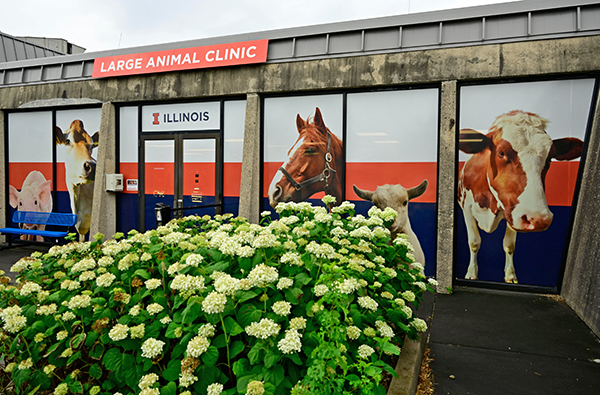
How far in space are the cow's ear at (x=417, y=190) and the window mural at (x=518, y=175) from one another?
586 mm

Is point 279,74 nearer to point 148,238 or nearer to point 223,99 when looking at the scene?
point 223,99

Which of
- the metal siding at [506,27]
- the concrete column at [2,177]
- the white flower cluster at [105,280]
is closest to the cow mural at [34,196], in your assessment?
the concrete column at [2,177]

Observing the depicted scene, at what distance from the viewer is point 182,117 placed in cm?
819

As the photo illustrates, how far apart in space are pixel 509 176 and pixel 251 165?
15.0ft

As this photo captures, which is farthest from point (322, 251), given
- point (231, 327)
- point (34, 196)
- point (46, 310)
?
point (34, 196)

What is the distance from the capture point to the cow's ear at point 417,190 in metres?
6.51

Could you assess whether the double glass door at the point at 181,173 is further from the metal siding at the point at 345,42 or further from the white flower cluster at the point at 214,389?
the white flower cluster at the point at 214,389

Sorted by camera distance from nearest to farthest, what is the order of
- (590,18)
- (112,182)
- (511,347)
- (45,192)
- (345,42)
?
(511,347), (590,18), (345,42), (112,182), (45,192)

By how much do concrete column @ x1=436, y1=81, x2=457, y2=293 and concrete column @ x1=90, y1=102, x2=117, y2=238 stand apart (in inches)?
283

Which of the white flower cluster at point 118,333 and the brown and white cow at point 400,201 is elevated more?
the brown and white cow at point 400,201

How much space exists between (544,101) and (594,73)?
75cm

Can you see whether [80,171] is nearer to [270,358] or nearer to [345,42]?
[345,42]

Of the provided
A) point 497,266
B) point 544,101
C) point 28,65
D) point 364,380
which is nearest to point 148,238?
point 364,380

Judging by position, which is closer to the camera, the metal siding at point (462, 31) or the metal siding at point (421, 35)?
the metal siding at point (462, 31)
